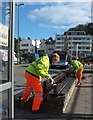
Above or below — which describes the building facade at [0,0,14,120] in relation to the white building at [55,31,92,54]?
below

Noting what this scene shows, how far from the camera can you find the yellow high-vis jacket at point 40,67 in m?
7.26

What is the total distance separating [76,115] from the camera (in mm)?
7680

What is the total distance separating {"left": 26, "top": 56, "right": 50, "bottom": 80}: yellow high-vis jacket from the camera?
7.26 metres

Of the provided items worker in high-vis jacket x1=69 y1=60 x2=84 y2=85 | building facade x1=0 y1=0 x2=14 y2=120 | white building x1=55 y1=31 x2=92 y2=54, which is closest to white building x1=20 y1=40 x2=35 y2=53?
white building x1=55 y1=31 x2=92 y2=54

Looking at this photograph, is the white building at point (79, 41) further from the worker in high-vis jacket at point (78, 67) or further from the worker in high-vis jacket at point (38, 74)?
the worker in high-vis jacket at point (38, 74)

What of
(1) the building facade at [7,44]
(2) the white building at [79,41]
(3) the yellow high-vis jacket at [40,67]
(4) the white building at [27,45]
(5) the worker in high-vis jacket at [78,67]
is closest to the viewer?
(1) the building facade at [7,44]

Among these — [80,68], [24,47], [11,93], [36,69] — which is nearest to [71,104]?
[36,69]

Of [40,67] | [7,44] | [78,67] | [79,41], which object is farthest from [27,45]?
[7,44]

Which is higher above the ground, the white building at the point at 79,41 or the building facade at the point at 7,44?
the white building at the point at 79,41

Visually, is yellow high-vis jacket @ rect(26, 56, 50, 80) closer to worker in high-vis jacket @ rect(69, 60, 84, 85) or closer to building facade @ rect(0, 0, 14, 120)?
building facade @ rect(0, 0, 14, 120)

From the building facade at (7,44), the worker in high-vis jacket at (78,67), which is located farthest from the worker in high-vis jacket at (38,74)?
the worker in high-vis jacket at (78,67)

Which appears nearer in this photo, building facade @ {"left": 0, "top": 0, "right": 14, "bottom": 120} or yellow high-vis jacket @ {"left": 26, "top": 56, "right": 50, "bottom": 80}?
building facade @ {"left": 0, "top": 0, "right": 14, "bottom": 120}

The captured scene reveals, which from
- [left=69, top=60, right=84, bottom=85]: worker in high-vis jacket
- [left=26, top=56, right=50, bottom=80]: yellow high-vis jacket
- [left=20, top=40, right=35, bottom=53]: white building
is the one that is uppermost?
[left=20, top=40, right=35, bottom=53]: white building

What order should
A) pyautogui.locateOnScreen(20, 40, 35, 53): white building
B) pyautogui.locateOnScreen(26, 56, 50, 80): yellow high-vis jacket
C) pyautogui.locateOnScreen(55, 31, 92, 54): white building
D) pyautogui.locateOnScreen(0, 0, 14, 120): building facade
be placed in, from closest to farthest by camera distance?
1. pyautogui.locateOnScreen(0, 0, 14, 120): building facade
2. pyautogui.locateOnScreen(26, 56, 50, 80): yellow high-vis jacket
3. pyautogui.locateOnScreen(20, 40, 35, 53): white building
4. pyautogui.locateOnScreen(55, 31, 92, 54): white building
